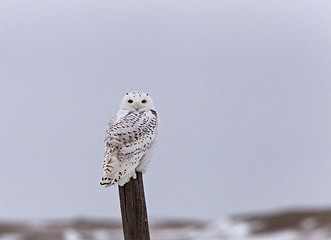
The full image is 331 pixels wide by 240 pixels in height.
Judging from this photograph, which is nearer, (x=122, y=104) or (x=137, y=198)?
(x=137, y=198)

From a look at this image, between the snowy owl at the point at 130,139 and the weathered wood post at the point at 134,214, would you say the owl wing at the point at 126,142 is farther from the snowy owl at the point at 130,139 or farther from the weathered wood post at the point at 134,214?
the weathered wood post at the point at 134,214

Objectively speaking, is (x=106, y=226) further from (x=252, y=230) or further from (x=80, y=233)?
(x=252, y=230)

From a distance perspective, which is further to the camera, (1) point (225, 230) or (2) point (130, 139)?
(1) point (225, 230)

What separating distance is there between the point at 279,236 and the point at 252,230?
64.9 inches

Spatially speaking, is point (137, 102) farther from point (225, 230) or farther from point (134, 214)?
point (225, 230)

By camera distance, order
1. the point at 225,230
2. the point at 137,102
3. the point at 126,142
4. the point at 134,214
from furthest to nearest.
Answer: the point at 225,230
the point at 137,102
the point at 126,142
the point at 134,214

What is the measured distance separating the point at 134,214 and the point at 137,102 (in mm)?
1316

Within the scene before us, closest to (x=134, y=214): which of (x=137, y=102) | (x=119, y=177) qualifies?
(x=119, y=177)

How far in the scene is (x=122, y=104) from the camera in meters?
5.46

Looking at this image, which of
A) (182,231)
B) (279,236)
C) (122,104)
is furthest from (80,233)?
(122,104)

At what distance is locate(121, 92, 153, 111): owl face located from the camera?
5391 mm

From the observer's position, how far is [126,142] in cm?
474

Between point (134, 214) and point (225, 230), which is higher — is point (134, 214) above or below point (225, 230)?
below

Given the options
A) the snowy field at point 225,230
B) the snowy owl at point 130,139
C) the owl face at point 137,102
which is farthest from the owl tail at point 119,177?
the snowy field at point 225,230
